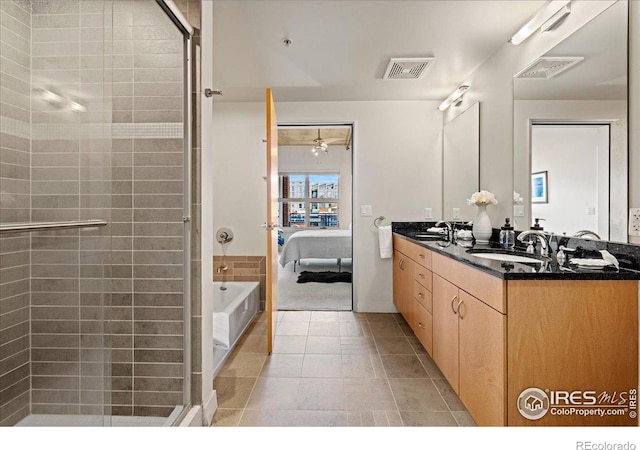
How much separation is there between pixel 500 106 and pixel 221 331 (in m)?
2.64

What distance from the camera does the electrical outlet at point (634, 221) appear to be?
1.46m

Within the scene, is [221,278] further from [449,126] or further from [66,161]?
[449,126]

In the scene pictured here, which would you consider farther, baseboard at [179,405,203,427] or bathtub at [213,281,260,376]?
bathtub at [213,281,260,376]

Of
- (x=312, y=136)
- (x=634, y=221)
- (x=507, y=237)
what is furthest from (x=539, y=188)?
(x=312, y=136)

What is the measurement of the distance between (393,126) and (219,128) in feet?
6.30

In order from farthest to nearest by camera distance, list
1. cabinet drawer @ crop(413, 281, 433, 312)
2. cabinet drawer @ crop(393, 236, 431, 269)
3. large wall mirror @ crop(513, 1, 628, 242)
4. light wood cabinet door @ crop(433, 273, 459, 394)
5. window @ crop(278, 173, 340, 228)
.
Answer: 1. window @ crop(278, 173, 340, 228)
2. cabinet drawer @ crop(393, 236, 431, 269)
3. cabinet drawer @ crop(413, 281, 433, 312)
4. light wood cabinet door @ crop(433, 273, 459, 394)
5. large wall mirror @ crop(513, 1, 628, 242)

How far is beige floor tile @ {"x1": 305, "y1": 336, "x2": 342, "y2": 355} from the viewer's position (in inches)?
99.5

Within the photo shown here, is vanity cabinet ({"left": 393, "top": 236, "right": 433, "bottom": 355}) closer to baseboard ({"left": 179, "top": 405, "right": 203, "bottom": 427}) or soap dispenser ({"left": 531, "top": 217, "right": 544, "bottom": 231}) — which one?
soap dispenser ({"left": 531, "top": 217, "right": 544, "bottom": 231})

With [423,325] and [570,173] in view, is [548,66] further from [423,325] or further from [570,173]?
[423,325]

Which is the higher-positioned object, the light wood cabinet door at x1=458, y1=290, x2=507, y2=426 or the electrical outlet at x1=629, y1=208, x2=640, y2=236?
the electrical outlet at x1=629, y1=208, x2=640, y2=236

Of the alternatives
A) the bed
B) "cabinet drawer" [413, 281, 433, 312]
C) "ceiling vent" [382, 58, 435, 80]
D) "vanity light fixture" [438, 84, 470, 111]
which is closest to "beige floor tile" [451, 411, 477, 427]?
"cabinet drawer" [413, 281, 433, 312]

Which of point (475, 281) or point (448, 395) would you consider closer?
point (475, 281)

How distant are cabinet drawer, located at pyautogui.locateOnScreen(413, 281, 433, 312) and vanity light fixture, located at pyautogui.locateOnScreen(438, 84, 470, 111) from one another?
182 centimetres

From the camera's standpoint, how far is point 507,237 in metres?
2.24
